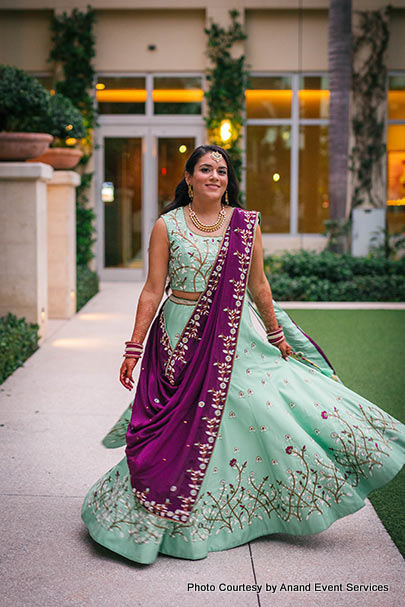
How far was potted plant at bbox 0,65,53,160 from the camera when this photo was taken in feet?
24.6

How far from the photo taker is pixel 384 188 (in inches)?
554

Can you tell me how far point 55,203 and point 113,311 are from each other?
162 cm

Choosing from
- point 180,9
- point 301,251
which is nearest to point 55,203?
point 301,251

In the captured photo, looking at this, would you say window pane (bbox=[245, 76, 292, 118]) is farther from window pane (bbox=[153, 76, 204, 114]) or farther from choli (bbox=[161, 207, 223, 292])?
choli (bbox=[161, 207, 223, 292])

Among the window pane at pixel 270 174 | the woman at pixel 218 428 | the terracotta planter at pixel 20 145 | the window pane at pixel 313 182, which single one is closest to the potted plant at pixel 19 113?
the terracotta planter at pixel 20 145

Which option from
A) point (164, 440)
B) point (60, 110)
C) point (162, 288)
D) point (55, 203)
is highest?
point (60, 110)

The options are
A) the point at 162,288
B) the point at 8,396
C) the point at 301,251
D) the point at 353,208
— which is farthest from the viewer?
the point at 353,208

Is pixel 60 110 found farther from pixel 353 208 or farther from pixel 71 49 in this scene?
pixel 353 208

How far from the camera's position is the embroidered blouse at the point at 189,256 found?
10.4 feet

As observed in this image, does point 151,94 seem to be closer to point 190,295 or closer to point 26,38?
point 26,38

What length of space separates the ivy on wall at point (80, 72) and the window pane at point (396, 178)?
5.55 metres

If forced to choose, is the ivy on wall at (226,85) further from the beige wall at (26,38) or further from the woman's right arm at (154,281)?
the woman's right arm at (154,281)

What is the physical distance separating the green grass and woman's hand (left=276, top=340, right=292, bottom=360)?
0.90m

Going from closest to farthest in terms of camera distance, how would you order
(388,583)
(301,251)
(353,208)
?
1. (388,583)
2. (301,251)
3. (353,208)
